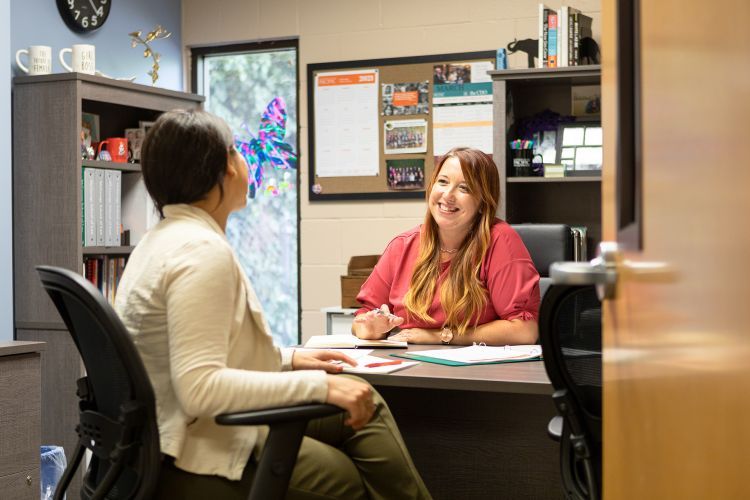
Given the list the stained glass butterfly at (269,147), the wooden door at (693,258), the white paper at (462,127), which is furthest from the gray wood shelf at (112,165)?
the wooden door at (693,258)

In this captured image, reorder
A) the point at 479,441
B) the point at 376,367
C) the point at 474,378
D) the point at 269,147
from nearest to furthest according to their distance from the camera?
the point at 474,378 < the point at 376,367 < the point at 479,441 < the point at 269,147

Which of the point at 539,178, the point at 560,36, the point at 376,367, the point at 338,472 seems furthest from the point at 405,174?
the point at 338,472

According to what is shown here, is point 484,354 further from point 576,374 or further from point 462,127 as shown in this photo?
point 462,127

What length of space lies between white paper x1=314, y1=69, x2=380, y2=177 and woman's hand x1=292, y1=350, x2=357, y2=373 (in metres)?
2.56

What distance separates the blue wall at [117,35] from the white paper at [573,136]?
6.99ft

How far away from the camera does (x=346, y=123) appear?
181 inches

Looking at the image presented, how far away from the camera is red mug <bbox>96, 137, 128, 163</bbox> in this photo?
3.99m

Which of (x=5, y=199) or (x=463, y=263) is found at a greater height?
(x=5, y=199)

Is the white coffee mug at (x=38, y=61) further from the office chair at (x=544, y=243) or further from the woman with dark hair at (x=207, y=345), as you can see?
the woman with dark hair at (x=207, y=345)

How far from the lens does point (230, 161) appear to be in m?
1.69

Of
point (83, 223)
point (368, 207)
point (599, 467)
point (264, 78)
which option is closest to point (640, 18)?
point (599, 467)

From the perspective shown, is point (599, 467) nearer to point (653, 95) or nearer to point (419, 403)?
point (419, 403)

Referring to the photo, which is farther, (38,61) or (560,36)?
(560,36)

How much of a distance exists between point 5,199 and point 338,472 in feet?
7.89
